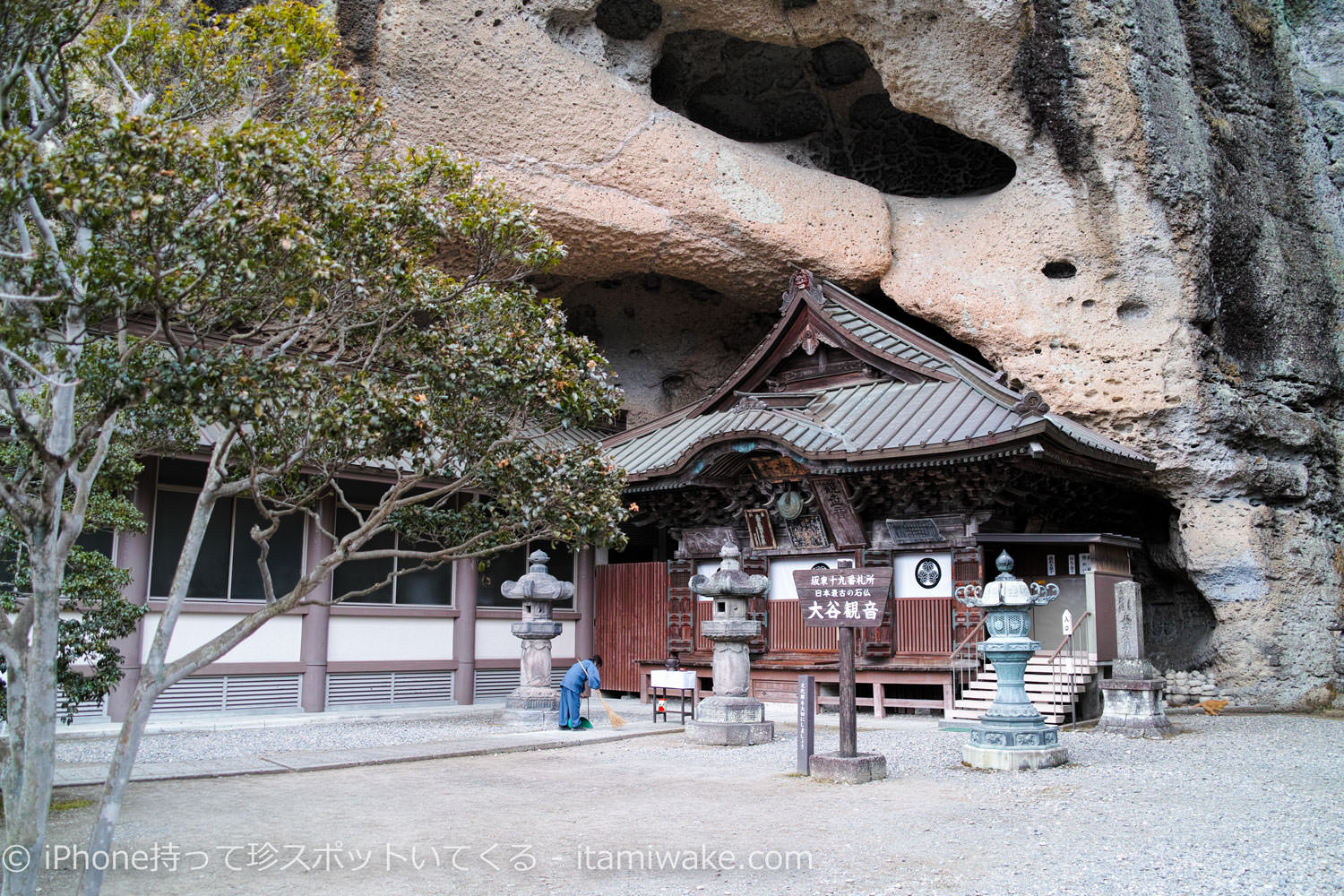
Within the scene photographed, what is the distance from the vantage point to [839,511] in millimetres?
14883

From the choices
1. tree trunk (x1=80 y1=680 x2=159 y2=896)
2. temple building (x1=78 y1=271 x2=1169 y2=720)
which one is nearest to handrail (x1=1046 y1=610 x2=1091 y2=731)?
temple building (x1=78 y1=271 x2=1169 y2=720)

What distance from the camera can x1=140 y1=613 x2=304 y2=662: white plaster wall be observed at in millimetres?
12727

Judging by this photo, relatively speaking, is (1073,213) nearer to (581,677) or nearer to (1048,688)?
(1048,688)

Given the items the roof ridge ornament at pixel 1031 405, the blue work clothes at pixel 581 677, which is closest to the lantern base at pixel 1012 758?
the roof ridge ornament at pixel 1031 405

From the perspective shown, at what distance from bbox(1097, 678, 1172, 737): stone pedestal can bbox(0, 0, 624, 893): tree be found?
7606 mm

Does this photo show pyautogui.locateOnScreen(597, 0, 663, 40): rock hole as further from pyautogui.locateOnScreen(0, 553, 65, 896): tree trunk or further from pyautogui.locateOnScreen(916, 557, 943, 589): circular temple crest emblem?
pyautogui.locateOnScreen(0, 553, 65, 896): tree trunk

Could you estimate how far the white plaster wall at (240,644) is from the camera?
12.7 m

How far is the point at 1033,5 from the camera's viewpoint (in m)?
14.9

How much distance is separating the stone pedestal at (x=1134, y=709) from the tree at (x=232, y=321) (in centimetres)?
761

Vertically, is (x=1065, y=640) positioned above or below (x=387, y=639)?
above

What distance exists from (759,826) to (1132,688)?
22.7ft

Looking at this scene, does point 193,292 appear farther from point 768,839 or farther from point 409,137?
point 409,137

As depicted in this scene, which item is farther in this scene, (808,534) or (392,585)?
(808,534)

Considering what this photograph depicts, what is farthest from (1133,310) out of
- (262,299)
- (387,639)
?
(262,299)
